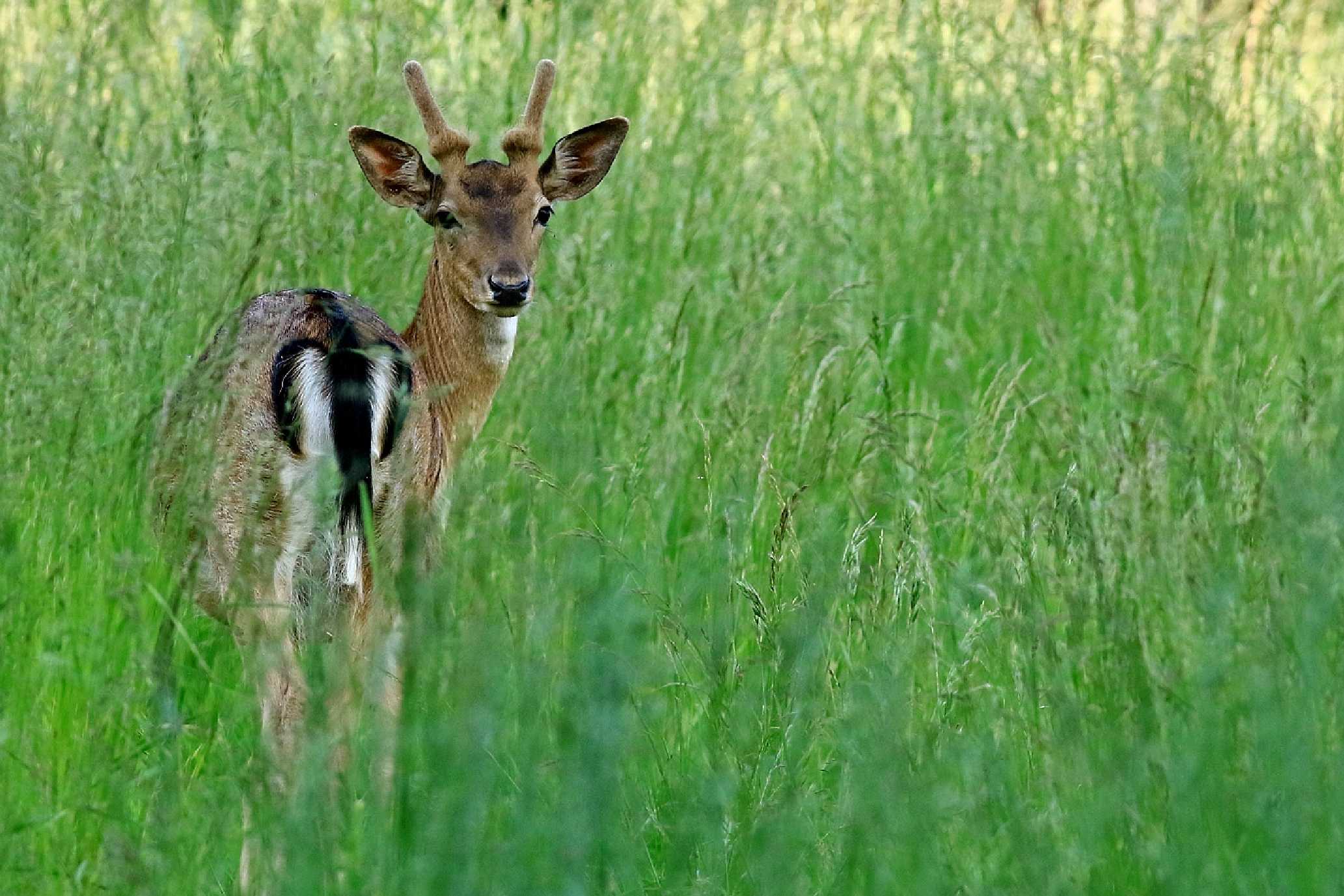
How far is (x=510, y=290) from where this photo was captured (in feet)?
15.3

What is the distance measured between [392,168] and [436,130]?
16 centimetres

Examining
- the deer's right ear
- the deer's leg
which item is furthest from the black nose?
the deer's leg

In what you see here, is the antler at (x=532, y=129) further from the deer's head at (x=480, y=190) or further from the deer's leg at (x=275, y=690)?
the deer's leg at (x=275, y=690)

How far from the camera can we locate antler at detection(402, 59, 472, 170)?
4961mm

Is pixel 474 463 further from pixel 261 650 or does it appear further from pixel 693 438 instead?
→ pixel 693 438

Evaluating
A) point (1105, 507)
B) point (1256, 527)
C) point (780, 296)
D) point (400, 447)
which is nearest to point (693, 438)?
point (400, 447)

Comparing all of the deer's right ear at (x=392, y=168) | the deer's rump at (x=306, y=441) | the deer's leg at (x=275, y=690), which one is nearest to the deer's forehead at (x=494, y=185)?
the deer's right ear at (x=392, y=168)

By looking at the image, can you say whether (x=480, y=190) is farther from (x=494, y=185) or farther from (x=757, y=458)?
(x=757, y=458)

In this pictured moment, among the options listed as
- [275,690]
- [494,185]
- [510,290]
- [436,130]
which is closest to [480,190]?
[494,185]

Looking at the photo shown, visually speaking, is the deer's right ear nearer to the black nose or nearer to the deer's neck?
the deer's neck

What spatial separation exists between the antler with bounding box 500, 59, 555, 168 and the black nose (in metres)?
0.48

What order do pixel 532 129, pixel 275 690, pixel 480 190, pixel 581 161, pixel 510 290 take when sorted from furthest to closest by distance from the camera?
pixel 581 161 → pixel 532 129 → pixel 480 190 → pixel 510 290 → pixel 275 690

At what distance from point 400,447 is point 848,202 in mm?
2303

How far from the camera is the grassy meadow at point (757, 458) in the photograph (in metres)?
2.27
